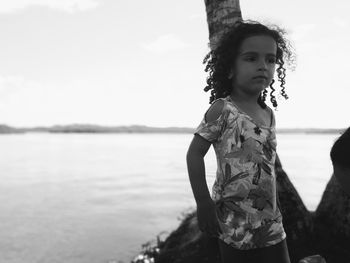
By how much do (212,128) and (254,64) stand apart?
1.83ft

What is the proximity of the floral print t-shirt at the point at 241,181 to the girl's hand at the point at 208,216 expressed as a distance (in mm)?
129

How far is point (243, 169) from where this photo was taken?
2.80m

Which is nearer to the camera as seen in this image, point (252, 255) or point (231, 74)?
point (252, 255)

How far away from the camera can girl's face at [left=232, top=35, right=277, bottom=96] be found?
2.87 m

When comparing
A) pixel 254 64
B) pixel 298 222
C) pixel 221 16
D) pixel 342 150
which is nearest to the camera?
pixel 342 150

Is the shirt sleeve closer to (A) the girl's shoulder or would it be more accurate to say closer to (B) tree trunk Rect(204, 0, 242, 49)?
(A) the girl's shoulder

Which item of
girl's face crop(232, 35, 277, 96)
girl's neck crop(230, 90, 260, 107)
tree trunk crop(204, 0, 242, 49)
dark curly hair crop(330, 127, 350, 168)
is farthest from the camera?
tree trunk crop(204, 0, 242, 49)

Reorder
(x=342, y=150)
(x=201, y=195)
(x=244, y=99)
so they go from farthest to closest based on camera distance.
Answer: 1. (x=244, y=99)
2. (x=201, y=195)
3. (x=342, y=150)

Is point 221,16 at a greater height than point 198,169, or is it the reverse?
point 221,16

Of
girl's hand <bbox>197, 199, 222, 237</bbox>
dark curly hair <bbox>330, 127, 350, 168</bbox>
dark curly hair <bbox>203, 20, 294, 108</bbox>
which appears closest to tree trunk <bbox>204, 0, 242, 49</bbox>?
dark curly hair <bbox>203, 20, 294, 108</bbox>

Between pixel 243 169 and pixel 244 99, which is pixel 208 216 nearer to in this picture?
pixel 243 169

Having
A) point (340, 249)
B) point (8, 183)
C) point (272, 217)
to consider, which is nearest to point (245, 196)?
point (272, 217)

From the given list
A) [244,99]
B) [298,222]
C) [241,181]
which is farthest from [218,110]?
[298,222]

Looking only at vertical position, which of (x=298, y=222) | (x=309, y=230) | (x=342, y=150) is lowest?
(x=309, y=230)
